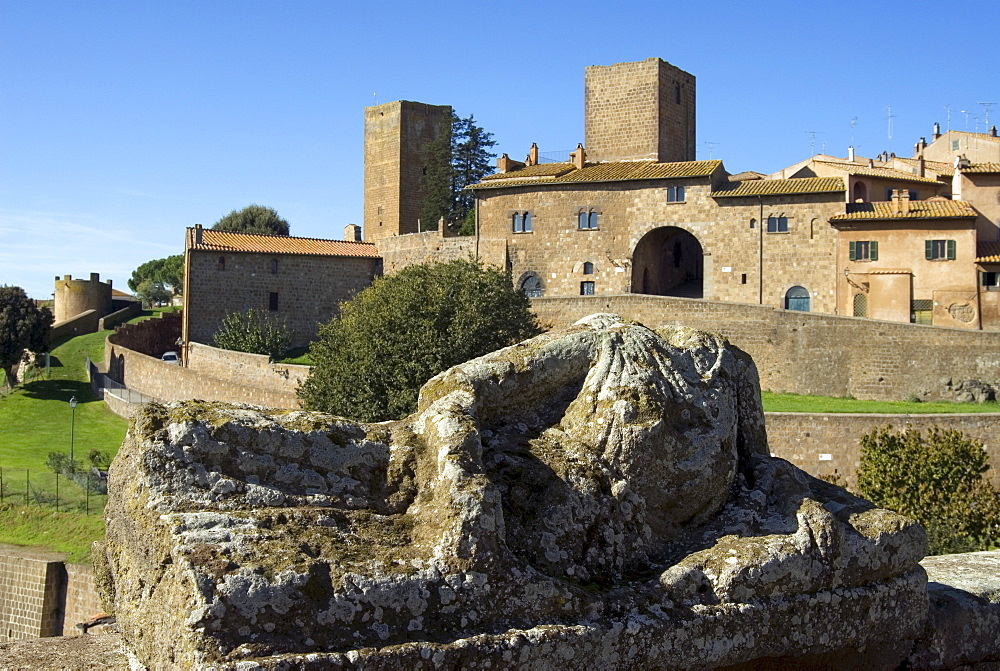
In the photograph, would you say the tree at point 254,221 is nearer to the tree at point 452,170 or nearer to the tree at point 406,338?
the tree at point 452,170

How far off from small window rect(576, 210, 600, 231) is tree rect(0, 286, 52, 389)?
2327 centimetres

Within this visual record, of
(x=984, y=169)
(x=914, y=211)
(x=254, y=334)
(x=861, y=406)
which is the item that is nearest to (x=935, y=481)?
(x=861, y=406)

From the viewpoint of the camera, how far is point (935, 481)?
2414 cm

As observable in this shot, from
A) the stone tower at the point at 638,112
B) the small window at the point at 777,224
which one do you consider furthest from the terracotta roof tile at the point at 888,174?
the stone tower at the point at 638,112

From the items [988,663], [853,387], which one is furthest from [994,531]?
[988,663]

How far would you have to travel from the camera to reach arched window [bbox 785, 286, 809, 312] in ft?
139

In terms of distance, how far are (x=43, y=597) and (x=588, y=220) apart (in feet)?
96.3

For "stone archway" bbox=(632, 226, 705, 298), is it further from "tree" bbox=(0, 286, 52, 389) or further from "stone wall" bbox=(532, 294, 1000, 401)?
"tree" bbox=(0, 286, 52, 389)

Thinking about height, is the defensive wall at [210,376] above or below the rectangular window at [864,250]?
below

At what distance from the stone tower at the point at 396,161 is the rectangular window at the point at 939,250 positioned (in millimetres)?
28493

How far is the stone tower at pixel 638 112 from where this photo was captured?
1972 inches

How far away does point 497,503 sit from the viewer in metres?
4.50

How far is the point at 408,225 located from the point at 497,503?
185ft

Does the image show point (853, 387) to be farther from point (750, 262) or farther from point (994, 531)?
point (994, 531)
